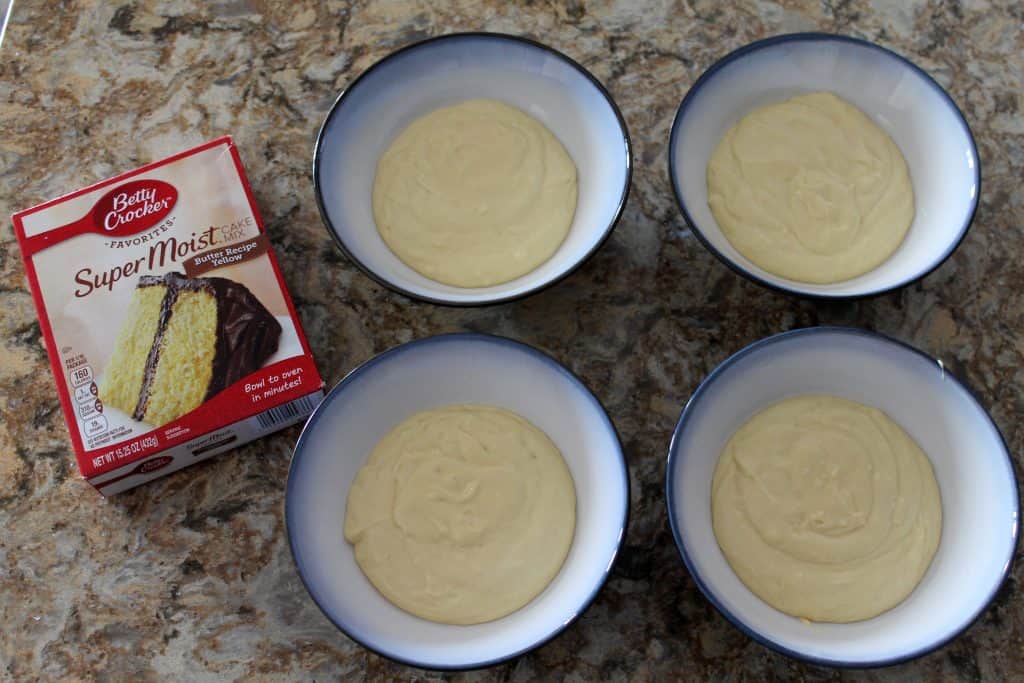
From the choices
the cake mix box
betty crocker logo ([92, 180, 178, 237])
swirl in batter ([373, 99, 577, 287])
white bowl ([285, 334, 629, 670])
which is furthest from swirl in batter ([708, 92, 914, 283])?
betty crocker logo ([92, 180, 178, 237])

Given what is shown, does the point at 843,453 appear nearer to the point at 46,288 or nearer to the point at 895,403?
the point at 895,403

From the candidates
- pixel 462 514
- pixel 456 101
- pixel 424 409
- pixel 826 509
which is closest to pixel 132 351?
pixel 424 409

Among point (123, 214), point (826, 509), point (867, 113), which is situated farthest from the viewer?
point (867, 113)

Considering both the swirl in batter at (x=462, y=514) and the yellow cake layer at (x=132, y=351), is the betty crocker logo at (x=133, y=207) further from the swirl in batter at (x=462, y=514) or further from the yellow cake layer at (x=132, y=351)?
the swirl in batter at (x=462, y=514)

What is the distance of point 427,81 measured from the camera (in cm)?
153

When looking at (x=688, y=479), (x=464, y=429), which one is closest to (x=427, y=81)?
(x=464, y=429)

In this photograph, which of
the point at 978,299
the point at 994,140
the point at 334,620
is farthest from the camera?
the point at 994,140

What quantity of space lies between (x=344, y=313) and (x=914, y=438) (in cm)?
90

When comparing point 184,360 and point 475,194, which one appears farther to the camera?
point 475,194

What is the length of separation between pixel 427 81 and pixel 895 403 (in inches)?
35.9

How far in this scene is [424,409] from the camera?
4.51 feet

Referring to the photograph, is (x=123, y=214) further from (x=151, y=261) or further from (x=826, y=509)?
(x=826, y=509)

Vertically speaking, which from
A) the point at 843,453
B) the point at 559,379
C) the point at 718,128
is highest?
the point at 718,128

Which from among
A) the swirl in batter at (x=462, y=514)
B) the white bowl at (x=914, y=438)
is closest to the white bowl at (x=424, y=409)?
the swirl in batter at (x=462, y=514)
